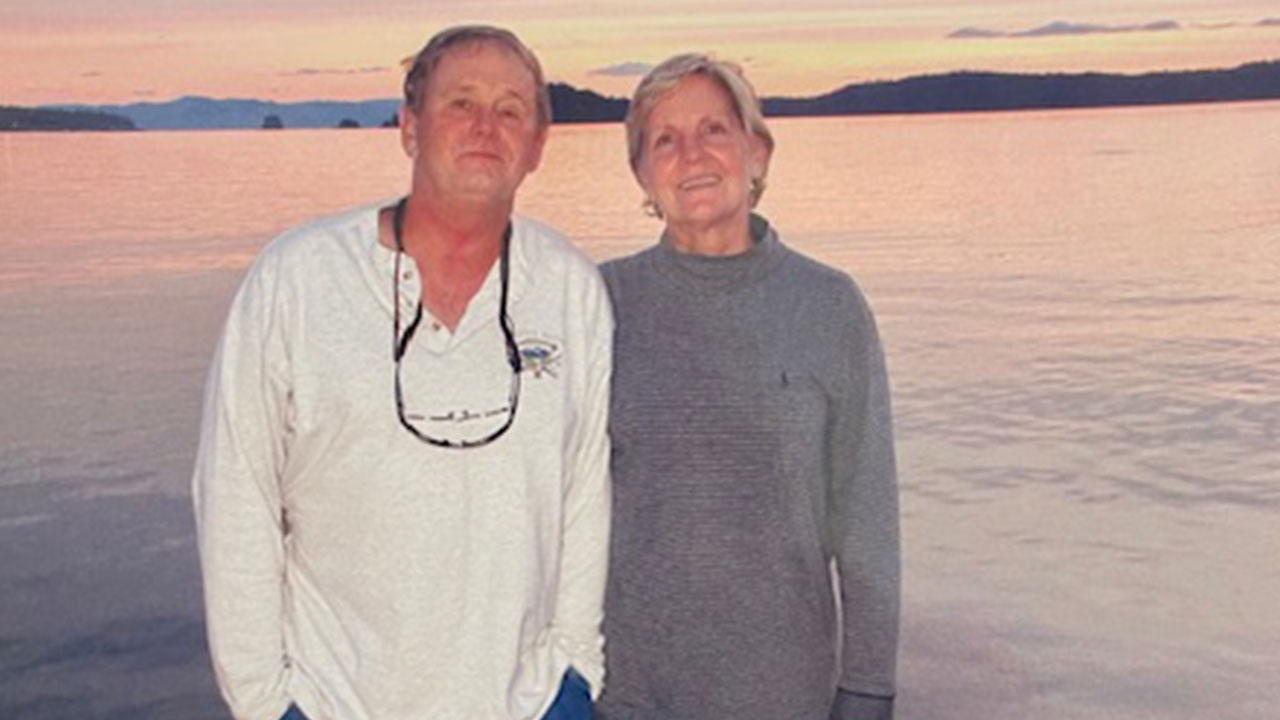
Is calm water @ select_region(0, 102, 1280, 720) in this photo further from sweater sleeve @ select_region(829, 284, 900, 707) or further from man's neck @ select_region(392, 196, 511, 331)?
man's neck @ select_region(392, 196, 511, 331)

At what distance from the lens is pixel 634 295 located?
12.7ft

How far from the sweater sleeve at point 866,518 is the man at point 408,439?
Answer: 60 centimetres

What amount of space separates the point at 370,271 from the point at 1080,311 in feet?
56.0

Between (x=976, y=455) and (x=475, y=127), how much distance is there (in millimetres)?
8571

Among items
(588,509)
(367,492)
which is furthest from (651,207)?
(367,492)

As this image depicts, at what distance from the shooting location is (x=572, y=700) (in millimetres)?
3652

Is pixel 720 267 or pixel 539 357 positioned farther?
pixel 720 267

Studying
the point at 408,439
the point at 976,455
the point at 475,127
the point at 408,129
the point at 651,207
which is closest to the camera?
the point at 408,439

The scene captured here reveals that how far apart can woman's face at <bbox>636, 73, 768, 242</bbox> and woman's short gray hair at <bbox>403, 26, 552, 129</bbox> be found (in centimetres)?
36

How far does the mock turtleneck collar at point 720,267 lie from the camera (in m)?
3.83

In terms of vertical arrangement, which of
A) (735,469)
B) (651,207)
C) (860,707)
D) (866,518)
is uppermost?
(651,207)

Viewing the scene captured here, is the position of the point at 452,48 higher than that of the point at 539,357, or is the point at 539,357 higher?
the point at 452,48

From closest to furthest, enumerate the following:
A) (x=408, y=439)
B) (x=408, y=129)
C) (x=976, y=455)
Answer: (x=408, y=439), (x=408, y=129), (x=976, y=455)

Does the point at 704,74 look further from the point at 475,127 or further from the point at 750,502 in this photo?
the point at 750,502
